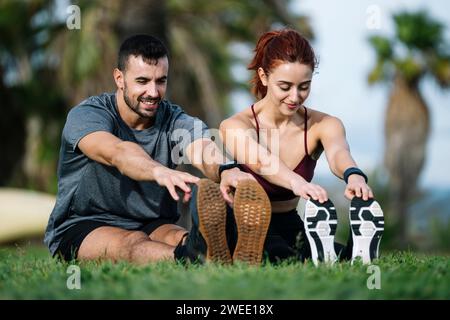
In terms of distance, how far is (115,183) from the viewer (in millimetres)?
5637

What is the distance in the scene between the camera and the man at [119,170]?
17.2 feet

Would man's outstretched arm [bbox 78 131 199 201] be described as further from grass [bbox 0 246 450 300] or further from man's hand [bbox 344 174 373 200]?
man's hand [bbox 344 174 373 200]

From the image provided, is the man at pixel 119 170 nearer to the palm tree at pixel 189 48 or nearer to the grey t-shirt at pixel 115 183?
the grey t-shirt at pixel 115 183

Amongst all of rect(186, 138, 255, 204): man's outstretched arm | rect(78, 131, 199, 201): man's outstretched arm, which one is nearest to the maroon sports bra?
rect(186, 138, 255, 204): man's outstretched arm

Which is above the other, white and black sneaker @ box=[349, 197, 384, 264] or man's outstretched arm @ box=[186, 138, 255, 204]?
man's outstretched arm @ box=[186, 138, 255, 204]

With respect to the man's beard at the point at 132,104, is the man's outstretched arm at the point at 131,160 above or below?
below

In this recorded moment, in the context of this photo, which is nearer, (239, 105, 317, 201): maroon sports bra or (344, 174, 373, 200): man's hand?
(344, 174, 373, 200): man's hand

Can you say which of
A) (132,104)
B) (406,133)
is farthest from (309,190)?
(406,133)

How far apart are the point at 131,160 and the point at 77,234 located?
102cm

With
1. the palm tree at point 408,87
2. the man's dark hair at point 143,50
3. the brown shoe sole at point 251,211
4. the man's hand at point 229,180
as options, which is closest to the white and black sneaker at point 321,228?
the brown shoe sole at point 251,211

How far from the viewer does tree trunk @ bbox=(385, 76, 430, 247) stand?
29.1 metres

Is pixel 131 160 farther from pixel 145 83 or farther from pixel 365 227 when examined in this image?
pixel 365 227
